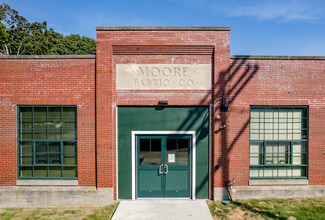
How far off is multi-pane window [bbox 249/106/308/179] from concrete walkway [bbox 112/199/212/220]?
267cm

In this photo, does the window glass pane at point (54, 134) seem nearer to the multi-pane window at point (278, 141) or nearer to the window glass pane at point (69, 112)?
the window glass pane at point (69, 112)

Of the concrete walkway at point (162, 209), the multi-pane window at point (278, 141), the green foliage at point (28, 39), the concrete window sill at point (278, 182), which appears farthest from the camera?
the green foliage at point (28, 39)

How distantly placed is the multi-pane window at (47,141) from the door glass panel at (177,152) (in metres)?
3.70

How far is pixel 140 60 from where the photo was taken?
721 cm

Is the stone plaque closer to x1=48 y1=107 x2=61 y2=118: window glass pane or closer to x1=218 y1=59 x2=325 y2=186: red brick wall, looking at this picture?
x1=218 y1=59 x2=325 y2=186: red brick wall

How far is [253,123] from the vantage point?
292 inches

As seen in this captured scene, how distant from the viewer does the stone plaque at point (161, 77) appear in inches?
283

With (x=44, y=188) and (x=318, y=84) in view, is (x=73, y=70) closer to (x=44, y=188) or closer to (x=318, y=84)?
(x=44, y=188)

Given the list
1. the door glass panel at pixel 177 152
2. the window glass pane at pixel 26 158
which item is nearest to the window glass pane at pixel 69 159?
the window glass pane at pixel 26 158

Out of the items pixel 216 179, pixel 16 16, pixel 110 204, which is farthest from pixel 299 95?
pixel 16 16

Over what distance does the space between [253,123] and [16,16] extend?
107 feet

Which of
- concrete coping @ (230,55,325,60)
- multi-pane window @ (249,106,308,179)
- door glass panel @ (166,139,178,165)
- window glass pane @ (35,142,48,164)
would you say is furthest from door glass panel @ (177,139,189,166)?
window glass pane @ (35,142,48,164)

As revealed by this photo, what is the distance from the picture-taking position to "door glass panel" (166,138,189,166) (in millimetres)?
7273

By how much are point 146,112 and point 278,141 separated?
17.8 feet
